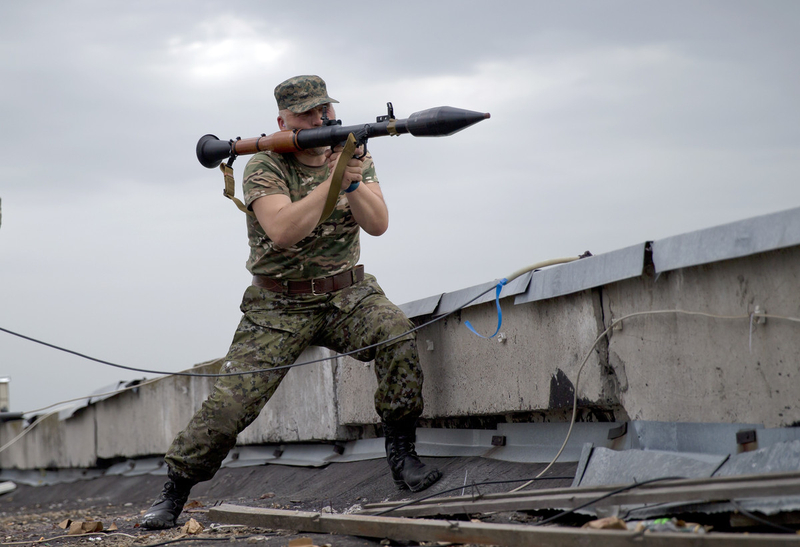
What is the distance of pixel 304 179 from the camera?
12.2 feet

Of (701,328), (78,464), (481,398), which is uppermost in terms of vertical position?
(701,328)

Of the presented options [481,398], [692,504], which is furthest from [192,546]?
[692,504]

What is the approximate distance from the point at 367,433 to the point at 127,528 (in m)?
1.47

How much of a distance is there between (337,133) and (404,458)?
1.42 metres

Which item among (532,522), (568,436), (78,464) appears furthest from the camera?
(78,464)

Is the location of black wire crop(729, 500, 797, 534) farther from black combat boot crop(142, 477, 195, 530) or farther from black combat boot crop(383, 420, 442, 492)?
black combat boot crop(142, 477, 195, 530)

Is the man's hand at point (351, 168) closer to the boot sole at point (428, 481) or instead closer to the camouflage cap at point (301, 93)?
the camouflage cap at point (301, 93)

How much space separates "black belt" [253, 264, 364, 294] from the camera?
3.63 m

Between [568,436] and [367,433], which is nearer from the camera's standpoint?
[568,436]

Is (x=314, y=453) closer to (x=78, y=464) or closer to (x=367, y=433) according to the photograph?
(x=367, y=433)

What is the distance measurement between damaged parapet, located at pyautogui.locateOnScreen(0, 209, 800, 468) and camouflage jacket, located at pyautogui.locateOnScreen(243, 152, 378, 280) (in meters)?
0.54

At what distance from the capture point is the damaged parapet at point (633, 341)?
7.57 feet

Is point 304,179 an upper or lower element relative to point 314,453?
upper

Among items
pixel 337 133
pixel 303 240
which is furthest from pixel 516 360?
pixel 337 133
